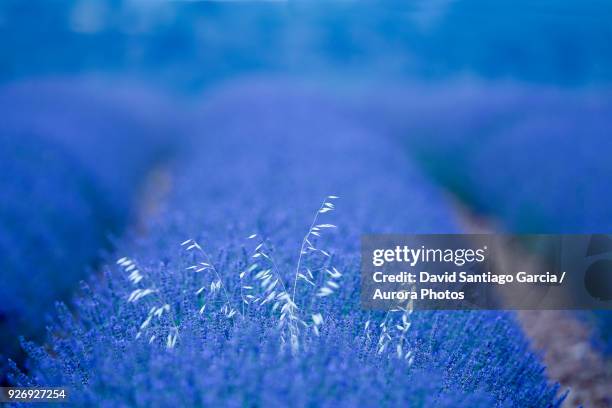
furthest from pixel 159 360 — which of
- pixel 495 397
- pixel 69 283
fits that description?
pixel 495 397

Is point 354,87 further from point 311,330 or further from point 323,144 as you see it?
point 311,330

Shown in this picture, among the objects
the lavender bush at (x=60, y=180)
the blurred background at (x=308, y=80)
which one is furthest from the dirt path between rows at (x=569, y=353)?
the lavender bush at (x=60, y=180)

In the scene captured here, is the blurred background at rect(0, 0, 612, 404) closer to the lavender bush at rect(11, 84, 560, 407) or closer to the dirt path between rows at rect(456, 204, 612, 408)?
the dirt path between rows at rect(456, 204, 612, 408)

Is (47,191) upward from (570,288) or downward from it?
upward

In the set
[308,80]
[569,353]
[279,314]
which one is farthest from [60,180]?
[569,353]

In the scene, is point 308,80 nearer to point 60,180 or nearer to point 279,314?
point 279,314

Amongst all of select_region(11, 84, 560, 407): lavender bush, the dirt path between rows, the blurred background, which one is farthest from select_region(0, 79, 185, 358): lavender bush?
the dirt path between rows

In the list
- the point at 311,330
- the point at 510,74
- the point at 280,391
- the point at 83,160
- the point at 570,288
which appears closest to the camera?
the point at 280,391
